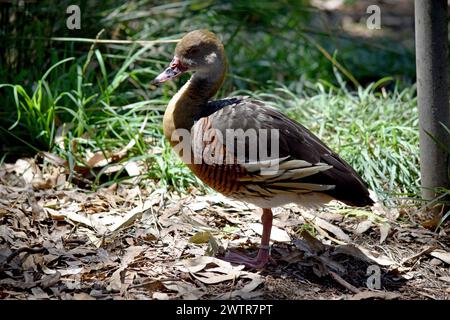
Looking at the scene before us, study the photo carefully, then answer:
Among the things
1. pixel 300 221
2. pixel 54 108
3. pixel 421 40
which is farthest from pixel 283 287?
pixel 54 108

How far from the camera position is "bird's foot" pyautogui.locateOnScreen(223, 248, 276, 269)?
13.9 feet

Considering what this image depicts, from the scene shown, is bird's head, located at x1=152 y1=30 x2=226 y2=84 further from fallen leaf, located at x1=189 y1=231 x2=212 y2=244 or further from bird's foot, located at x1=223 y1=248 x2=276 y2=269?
bird's foot, located at x1=223 y1=248 x2=276 y2=269

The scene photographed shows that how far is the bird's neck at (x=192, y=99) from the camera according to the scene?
14.6 feet

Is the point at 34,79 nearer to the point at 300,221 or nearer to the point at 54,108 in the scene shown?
the point at 54,108

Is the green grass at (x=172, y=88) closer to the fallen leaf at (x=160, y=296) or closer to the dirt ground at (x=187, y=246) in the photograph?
the dirt ground at (x=187, y=246)

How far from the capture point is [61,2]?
21.2ft

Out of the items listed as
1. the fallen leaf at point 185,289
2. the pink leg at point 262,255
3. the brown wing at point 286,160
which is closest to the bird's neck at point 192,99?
the brown wing at point 286,160

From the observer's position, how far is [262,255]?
4.27m

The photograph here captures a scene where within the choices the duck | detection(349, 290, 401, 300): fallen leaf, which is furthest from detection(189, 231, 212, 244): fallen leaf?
detection(349, 290, 401, 300): fallen leaf

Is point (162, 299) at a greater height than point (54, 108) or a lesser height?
lesser

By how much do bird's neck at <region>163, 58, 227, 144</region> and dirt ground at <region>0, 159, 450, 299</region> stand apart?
663 millimetres

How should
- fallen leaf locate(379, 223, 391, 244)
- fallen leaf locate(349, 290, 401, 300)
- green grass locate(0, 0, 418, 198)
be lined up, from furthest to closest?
green grass locate(0, 0, 418, 198) < fallen leaf locate(379, 223, 391, 244) < fallen leaf locate(349, 290, 401, 300)

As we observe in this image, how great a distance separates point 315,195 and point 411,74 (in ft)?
11.7

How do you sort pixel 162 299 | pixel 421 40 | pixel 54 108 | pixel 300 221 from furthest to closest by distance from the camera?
pixel 54 108, pixel 300 221, pixel 421 40, pixel 162 299
